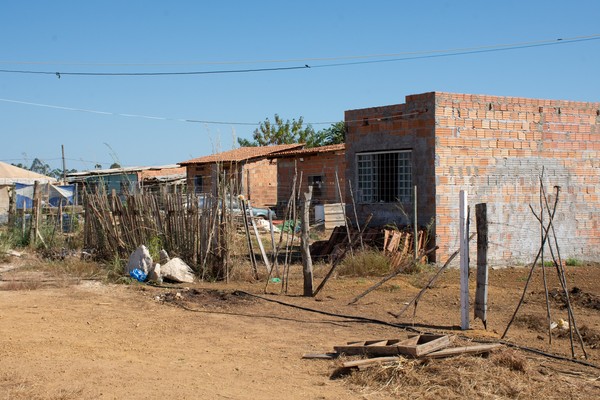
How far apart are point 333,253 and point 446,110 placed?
3.84m

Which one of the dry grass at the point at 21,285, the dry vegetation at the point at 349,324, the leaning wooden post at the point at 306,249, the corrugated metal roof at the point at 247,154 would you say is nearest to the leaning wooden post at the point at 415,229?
the dry vegetation at the point at 349,324

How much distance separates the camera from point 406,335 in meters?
8.23

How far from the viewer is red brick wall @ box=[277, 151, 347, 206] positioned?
28705mm

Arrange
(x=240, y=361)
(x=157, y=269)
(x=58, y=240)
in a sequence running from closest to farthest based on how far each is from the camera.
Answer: (x=240, y=361), (x=157, y=269), (x=58, y=240)

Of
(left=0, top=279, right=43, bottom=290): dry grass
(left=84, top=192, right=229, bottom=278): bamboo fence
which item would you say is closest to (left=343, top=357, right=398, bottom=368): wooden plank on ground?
(left=84, top=192, right=229, bottom=278): bamboo fence

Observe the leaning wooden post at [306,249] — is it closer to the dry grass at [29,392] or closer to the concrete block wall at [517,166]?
the concrete block wall at [517,166]

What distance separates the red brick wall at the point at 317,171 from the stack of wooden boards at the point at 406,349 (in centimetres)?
2082

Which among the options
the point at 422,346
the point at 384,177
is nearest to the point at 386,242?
the point at 384,177

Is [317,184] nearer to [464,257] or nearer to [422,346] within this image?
[464,257]

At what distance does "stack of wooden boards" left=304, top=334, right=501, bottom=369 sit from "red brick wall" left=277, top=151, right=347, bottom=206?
68.3 feet

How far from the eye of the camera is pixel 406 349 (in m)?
6.46

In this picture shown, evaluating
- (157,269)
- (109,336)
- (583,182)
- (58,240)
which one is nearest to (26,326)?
(109,336)

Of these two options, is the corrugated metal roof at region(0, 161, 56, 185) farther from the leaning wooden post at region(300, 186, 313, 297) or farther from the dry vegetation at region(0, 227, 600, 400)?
the leaning wooden post at region(300, 186, 313, 297)

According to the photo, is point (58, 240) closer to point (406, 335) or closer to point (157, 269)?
point (157, 269)
